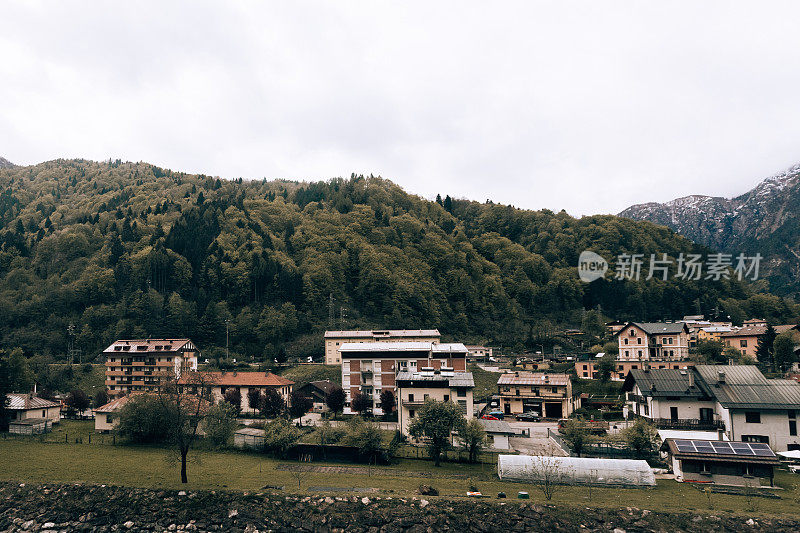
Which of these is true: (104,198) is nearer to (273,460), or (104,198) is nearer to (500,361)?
(500,361)

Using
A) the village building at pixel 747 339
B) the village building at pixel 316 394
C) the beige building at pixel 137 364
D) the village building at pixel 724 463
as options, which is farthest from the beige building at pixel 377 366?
the village building at pixel 747 339

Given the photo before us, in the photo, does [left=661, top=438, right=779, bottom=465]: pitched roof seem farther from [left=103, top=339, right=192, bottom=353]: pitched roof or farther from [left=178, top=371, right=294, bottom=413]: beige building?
[left=103, top=339, right=192, bottom=353]: pitched roof

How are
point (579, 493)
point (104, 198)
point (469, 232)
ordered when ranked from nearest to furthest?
point (579, 493) → point (104, 198) → point (469, 232)

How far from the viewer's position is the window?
33.8 meters

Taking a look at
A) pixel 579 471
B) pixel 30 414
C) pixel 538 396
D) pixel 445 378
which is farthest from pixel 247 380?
pixel 579 471

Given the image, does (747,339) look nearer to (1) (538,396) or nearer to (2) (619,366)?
(2) (619,366)

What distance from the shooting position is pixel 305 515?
25.1m

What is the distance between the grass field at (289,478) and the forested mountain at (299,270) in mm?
40298

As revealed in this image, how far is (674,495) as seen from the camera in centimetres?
2606

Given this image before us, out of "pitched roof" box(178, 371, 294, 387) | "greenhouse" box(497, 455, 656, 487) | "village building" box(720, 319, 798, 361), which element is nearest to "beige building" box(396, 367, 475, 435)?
"greenhouse" box(497, 455, 656, 487)

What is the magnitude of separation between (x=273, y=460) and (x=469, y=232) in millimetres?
108314

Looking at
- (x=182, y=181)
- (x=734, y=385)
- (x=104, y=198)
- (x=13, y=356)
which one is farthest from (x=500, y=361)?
(x=182, y=181)

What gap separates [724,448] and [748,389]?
29.2 ft

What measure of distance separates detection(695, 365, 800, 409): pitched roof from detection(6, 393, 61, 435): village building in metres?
50.4
